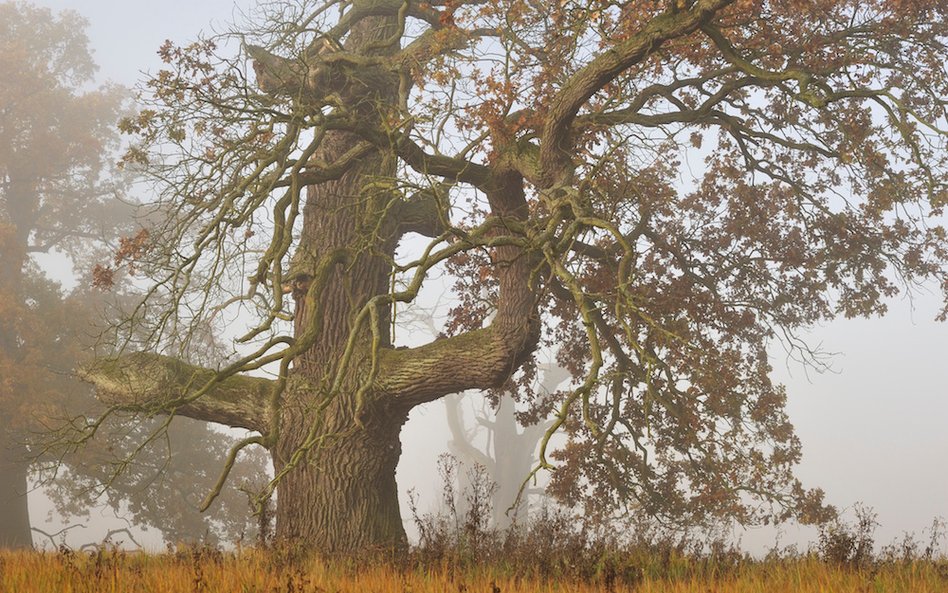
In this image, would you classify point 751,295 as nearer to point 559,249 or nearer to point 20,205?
point 559,249

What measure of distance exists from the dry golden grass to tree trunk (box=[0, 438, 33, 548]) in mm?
14664

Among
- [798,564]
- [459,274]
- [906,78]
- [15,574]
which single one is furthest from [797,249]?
[15,574]

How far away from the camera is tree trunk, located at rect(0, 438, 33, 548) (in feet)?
70.6

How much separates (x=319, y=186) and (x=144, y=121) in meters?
3.27

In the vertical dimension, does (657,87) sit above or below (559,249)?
above

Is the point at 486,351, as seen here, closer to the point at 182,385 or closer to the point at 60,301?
the point at 182,385

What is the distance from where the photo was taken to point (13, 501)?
2198 cm

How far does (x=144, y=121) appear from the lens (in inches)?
425

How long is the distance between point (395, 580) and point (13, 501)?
18.8 metres

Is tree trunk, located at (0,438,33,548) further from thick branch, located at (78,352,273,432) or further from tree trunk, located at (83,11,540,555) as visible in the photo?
tree trunk, located at (83,11,540,555)

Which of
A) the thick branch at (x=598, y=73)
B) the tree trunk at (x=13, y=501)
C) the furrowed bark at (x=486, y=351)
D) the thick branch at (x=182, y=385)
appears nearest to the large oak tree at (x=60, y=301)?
the tree trunk at (x=13, y=501)

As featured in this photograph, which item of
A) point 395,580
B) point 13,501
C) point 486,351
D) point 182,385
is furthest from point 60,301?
point 395,580

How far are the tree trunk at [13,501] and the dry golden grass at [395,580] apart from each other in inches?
577

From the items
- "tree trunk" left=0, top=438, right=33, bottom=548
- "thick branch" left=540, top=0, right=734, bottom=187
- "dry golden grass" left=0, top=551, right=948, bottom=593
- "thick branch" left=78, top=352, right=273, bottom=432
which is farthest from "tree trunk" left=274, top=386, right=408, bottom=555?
"tree trunk" left=0, top=438, right=33, bottom=548
